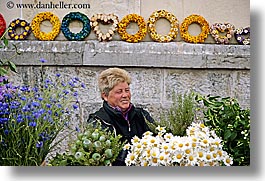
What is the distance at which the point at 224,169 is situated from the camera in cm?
186

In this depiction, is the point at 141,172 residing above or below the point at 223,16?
below

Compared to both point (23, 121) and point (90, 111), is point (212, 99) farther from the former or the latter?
point (23, 121)

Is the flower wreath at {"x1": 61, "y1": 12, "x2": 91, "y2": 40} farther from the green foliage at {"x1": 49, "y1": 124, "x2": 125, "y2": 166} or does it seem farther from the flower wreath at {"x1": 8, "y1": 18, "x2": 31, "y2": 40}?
the green foliage at {"x1": 49, "y1": 124, "x2": 125, "y2": 166}

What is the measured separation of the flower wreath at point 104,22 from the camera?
1.87m

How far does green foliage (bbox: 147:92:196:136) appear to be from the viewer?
6.13ft

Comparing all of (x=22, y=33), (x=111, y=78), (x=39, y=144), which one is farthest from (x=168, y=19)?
(x=39, y=144)

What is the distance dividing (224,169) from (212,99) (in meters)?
0.26

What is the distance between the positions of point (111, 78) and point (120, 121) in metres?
0.16

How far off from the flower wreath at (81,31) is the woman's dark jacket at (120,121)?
0.85 feet

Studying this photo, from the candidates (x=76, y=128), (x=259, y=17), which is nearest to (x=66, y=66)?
(x=76, y=128)

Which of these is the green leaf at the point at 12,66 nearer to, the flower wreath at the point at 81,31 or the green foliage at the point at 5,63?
the green foliage at the point at 5,63

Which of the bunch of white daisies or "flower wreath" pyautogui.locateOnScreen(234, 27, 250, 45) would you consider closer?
the bunch of white daisies

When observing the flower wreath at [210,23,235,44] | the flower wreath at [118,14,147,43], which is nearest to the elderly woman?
the flower wreath at [118,14,147,43]

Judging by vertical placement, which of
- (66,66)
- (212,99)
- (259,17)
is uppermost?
(259,17)
